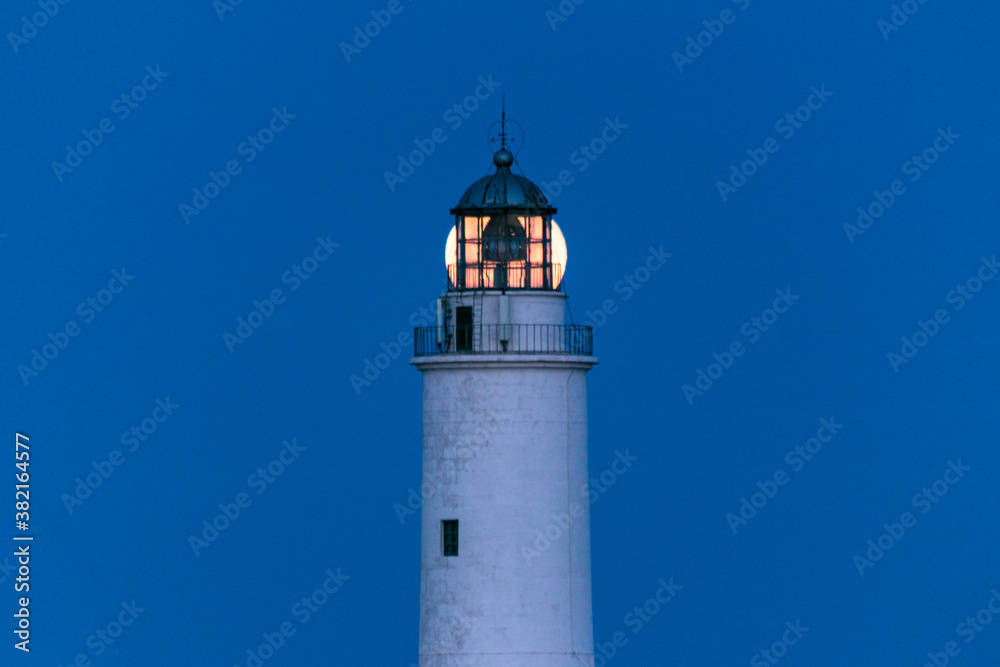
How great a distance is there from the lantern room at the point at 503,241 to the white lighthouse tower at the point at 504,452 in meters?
0.02

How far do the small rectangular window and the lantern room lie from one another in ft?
13.1

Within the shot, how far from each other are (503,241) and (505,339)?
176 centimetres

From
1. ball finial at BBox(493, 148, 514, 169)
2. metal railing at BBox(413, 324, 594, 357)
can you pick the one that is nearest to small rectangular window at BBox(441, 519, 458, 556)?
metal railing at BBox(413, 324, 594, 357)

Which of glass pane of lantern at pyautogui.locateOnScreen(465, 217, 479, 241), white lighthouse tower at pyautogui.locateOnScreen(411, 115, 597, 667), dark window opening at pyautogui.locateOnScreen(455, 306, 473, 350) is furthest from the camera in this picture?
glass pane of lantern at pyautogui.locateOnScreen(465, 217, 479, 241)

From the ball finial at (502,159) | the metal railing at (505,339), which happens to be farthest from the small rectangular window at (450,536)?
the ball finial at (502,159)

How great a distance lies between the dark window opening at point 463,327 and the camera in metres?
38.2

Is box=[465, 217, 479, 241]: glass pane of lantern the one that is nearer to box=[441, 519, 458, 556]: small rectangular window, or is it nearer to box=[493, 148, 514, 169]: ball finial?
box=[493, 148, 514, 169]: ball finial

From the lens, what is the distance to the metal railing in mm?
38000

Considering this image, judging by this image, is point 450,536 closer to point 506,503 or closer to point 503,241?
point 506,503

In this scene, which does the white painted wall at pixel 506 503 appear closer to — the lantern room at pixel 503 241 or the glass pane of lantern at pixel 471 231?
the lantern room at pixel 503 241

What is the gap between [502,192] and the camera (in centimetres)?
3825

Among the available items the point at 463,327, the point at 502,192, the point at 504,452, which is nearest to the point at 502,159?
the point at 502,192

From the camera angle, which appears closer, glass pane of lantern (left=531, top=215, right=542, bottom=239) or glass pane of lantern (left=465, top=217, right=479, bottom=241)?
glass pane of lantern (left=531, top=215, right=542, bottom=239)

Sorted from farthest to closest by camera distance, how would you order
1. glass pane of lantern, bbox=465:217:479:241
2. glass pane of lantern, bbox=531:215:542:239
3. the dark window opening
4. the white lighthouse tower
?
1. glass pane of lantern, bbox=465:217:479:241
2. glass pane of lantern, bbox=531:215:542:239
3. the dark window opening
4. the white lighthouse tower
